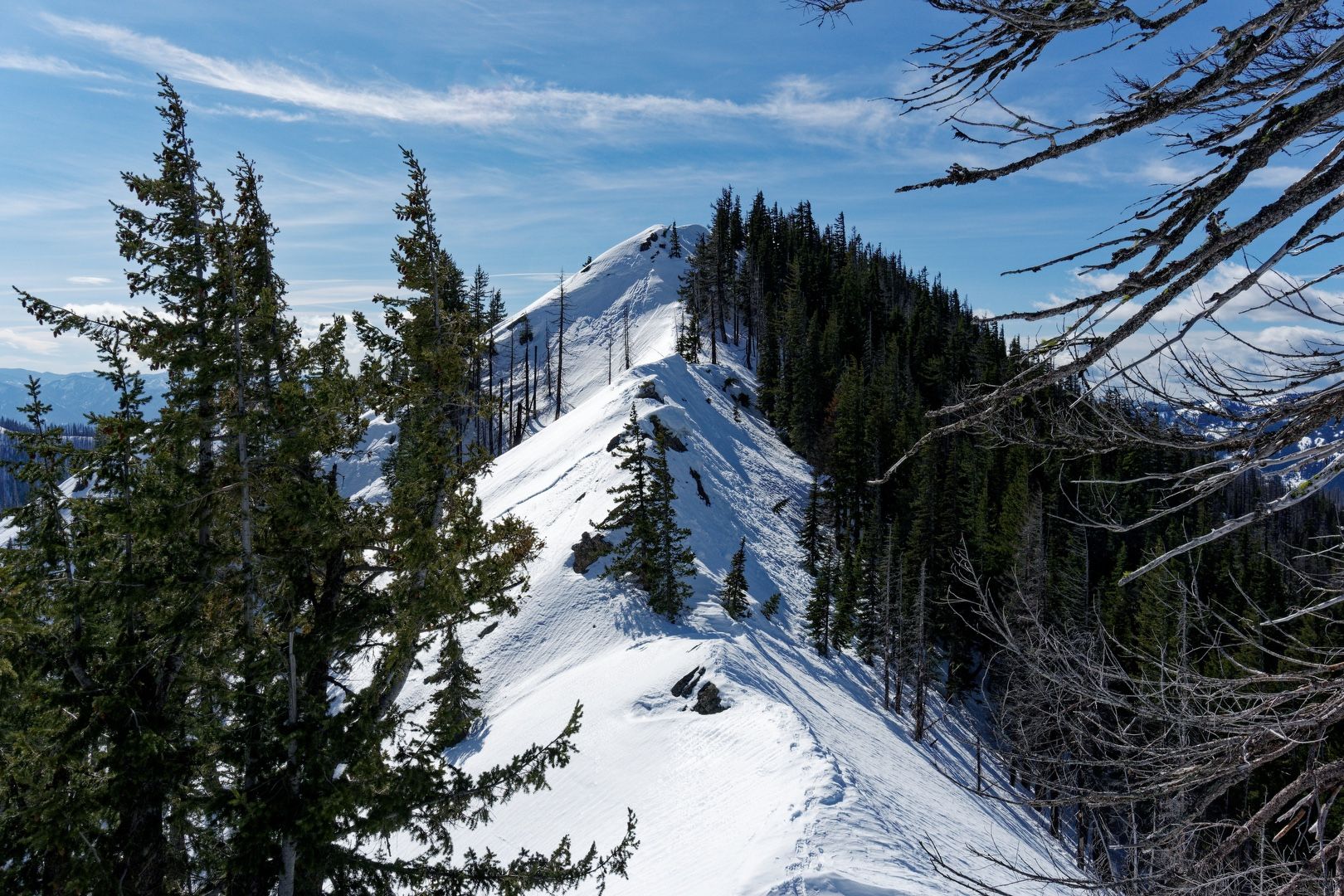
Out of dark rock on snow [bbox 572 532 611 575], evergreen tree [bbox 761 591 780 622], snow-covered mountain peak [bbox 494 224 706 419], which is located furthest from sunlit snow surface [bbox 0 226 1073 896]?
snow-covered mountain peak [bbox 494 224 706 419]

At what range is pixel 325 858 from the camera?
666 cm

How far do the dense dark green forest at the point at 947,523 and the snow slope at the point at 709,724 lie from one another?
5.05ft

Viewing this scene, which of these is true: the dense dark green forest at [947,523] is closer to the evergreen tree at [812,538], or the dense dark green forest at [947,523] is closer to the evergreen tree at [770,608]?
the evergreen tree at [812,538]

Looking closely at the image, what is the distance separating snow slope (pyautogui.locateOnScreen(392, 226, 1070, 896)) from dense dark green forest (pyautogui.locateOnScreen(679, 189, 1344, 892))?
1538 mm

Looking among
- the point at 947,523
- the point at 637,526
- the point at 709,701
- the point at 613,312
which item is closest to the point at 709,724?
the point at 709,701

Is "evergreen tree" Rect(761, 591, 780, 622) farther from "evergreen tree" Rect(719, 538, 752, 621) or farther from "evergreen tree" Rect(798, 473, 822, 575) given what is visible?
"evergreen tree" Rect(798, 473, 822, 575)

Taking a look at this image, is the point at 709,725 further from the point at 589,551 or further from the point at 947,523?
the point at 947,523

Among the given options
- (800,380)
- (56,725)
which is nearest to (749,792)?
(56,725)

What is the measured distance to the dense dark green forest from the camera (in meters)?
7.80

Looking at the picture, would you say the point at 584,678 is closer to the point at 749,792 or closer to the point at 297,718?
the point at 749,792

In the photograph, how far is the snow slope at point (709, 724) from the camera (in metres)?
10.9

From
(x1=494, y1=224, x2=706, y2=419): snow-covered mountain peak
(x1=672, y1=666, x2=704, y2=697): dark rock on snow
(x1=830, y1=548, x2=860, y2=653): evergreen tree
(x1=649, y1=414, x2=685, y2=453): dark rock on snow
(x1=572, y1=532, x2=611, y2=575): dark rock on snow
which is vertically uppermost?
(x1=494, y1=224, x2=706, y2=419): snow-covered mountain peak

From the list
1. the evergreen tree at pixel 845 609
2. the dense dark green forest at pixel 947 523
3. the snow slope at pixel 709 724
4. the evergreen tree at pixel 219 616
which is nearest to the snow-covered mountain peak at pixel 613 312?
the dense dark green forest at pixel 947 523

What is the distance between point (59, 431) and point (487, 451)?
4.30 m
